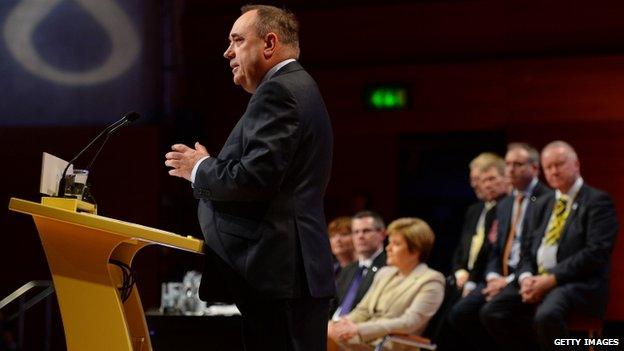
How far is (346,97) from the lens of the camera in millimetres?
7367

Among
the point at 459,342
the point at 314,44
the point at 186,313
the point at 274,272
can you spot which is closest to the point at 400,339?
the point at 186,313

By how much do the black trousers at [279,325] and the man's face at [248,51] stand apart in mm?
656

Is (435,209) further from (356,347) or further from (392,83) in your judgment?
(356,347)

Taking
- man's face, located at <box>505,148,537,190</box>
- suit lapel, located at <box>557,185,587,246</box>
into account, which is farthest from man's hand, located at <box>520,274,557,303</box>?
man's face, located at <box>505,148,537,190</box>

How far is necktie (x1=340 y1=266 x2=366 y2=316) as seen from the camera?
5.21m

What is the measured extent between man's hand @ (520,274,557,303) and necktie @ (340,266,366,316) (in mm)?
990

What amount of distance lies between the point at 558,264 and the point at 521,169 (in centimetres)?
88

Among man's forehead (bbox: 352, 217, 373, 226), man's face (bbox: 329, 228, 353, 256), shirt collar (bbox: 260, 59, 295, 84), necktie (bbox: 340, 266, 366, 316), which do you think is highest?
shirt collar (bbox: 260, 59, 295, 84)

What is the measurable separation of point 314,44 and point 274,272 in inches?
206

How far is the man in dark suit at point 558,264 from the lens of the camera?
4.64 m

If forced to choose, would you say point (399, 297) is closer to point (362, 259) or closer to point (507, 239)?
point (362, 259)

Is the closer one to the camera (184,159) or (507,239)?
(184,159)

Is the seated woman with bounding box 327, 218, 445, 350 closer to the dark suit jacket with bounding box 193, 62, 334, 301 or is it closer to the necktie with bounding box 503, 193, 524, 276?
the necktie with bounding box 503, 193, 524, 276

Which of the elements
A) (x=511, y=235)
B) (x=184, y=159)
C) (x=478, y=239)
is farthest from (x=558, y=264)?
(x=184, y=159)
